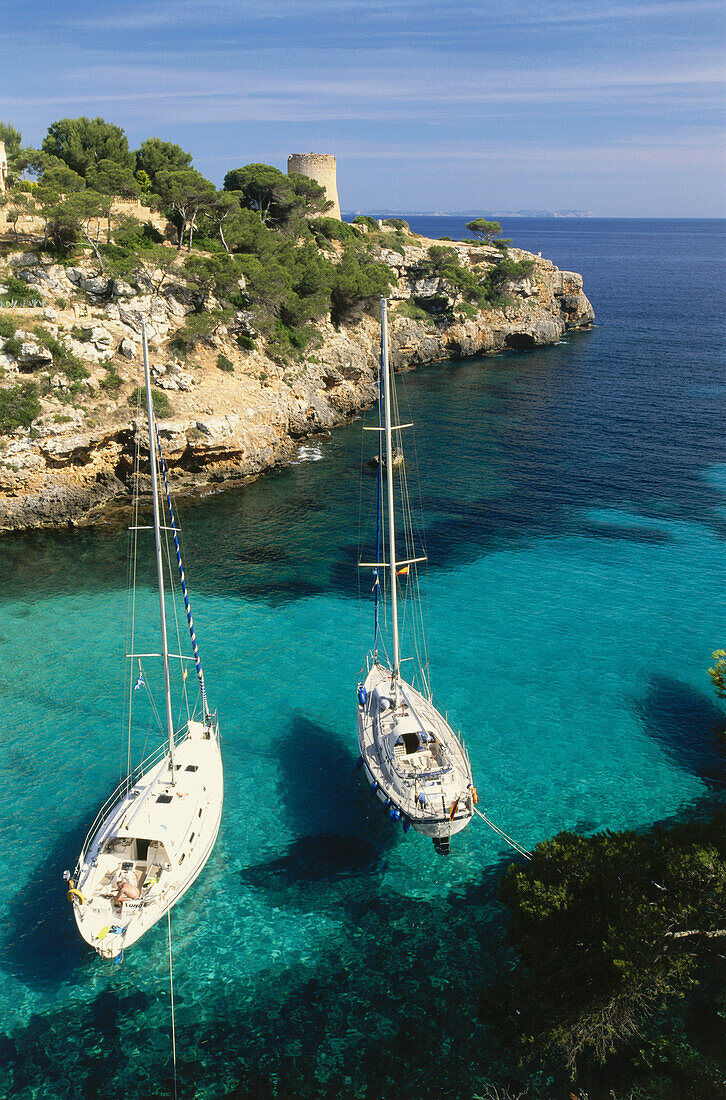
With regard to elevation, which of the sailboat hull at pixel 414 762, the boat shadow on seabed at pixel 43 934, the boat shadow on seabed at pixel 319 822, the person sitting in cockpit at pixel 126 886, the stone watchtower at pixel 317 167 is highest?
the stone watchtower at pixel 317 167

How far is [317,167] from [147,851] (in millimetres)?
82606

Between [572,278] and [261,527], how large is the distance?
77456 millimetres

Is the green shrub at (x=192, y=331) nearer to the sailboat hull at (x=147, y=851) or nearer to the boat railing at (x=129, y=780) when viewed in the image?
the boat railing at (x=129, y=780)

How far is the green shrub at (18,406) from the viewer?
136 ft

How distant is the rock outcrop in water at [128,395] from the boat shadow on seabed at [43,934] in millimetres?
26387

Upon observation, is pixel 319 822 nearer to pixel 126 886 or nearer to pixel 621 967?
pixel 126 886

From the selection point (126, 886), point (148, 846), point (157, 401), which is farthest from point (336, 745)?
point (157, 401)

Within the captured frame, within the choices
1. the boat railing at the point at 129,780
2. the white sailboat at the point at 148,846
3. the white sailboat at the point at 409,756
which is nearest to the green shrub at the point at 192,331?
the white sailboat at the point at 409,756

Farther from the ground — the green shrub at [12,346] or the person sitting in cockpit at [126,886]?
the green shrub at [12,346]

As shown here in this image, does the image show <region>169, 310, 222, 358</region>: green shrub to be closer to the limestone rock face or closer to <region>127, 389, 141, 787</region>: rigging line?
<region>127, 389, 141, 787</region>: rigging line

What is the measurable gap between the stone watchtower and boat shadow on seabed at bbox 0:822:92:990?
79.9m

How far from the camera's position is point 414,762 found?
2055 cm

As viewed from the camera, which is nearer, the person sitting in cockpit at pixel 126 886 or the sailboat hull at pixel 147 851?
the sailboat hull at pixel 147 851

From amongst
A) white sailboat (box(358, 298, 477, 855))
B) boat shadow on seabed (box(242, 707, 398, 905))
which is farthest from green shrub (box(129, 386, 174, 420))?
boat shadow on seabed (box(242, 707, 398, 905))
